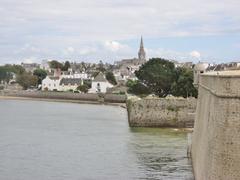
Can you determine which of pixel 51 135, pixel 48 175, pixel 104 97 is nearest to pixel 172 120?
pixel 51 135

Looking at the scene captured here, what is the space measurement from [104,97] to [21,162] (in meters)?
84.8

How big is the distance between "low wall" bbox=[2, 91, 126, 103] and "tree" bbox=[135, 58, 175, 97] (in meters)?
11.7

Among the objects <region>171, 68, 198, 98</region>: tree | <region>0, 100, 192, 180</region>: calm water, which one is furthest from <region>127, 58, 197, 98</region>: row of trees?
<region>0, 100, 192, 180</region>: calm water

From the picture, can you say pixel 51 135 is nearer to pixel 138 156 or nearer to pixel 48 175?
pixel 138 156

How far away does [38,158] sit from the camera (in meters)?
34.5

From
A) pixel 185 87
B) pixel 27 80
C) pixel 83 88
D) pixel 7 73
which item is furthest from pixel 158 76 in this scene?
pixel 7 73

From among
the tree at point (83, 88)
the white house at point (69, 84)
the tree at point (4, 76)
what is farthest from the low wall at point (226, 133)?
the tree at point (4, 76)

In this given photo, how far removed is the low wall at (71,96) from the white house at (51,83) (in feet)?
31.6

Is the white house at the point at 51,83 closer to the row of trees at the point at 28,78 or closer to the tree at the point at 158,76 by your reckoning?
the row of trees at the point at 28,78

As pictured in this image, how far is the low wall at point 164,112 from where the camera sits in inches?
2035

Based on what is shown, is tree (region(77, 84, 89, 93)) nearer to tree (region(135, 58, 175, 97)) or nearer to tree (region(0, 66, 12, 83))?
tree (region(135, 58, 175, 97))

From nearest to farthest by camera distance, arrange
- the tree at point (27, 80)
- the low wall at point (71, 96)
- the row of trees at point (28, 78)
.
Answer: the low wall at point (71, 96)
the tree at point (27, 80)
the row of trees at point (28, 78)

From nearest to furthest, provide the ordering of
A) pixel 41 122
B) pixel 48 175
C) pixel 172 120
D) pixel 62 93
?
pixel 48 175 → pixel 172 120 → pixel 41 122 → pixel 62 93

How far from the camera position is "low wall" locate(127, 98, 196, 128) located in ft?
170
